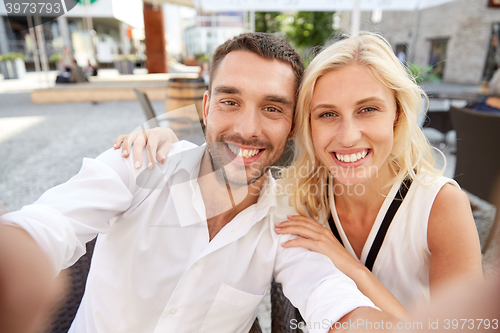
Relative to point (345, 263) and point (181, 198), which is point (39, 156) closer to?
point (181, 198)

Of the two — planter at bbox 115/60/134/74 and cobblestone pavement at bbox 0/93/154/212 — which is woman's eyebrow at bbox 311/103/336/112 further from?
planter at bbox 115/60/134/74

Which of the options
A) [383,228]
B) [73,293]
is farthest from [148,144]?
[383,228]

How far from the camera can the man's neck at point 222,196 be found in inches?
53.8

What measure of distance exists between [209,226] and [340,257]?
1.81 feet

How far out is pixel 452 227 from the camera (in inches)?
43.7

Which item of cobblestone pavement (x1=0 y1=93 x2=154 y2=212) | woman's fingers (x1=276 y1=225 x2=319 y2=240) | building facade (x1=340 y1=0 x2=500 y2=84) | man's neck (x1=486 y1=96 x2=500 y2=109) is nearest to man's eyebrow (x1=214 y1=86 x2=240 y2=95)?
woman's fingers (x1=276 y1=225 x2=319 y2=240)

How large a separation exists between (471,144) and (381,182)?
1.57m

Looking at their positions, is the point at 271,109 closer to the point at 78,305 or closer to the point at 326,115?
the point at 326,115

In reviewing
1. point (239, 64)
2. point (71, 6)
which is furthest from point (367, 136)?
Answer: point (71, 6)

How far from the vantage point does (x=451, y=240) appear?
109 cm

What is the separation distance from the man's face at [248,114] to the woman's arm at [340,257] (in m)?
0.31

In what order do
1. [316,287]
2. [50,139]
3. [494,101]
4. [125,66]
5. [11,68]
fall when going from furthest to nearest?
[125,66], [11,68], [50,139], [494,101], [316,287]

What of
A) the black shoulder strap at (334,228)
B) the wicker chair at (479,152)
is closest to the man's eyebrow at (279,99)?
the black shoulder strap at (334,228)

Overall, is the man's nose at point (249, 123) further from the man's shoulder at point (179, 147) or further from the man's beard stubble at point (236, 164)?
the man's shoulder at point (179, 147)
